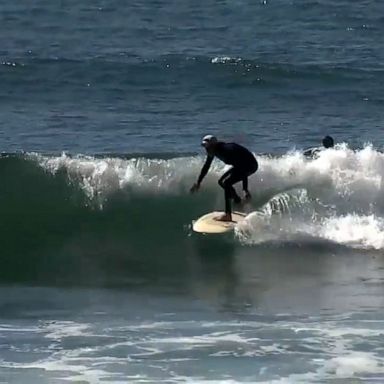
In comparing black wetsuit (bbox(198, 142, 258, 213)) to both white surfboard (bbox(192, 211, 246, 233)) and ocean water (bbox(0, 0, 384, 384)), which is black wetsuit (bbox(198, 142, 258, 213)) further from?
ocean water (bbox(0, 0, 384, 384))

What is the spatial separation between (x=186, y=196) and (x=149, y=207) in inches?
21.9

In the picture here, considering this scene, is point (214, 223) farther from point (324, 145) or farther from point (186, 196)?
point (324, 145)

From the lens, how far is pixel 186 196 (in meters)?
17.4

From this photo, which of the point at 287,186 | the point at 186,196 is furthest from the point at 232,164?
the point at 287,186

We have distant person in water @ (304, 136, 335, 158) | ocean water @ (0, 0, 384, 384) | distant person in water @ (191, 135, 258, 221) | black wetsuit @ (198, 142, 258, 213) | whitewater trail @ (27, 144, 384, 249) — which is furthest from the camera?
distant person in water @ (304, 136, 335, 158)

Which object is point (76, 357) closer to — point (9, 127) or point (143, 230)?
point (143, 230)

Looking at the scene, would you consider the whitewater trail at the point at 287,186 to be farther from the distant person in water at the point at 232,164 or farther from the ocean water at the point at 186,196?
the distant person in water at the point at 232,164

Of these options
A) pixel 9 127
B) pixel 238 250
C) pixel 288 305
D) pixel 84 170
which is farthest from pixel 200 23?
pixel 288 305

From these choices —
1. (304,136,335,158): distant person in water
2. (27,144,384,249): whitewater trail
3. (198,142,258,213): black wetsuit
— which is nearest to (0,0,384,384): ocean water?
(27,144,384,249): whitewater trail

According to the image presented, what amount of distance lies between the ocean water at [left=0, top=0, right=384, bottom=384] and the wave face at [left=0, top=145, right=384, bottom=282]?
0.11ft

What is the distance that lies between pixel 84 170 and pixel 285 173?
2924 millimetres

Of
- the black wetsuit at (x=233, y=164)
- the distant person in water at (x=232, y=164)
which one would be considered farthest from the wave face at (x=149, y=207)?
the black wetsuit at (x=233, y=164)

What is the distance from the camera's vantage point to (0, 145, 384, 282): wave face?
51.1 feet

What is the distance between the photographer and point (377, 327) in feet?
37.3
